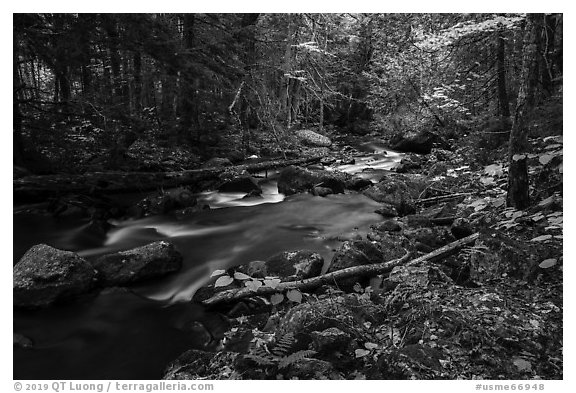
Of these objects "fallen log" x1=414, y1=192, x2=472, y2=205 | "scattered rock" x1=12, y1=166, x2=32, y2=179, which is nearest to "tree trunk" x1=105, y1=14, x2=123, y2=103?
"scattered rock" x1=12, y1=166, x2=32, y2=179

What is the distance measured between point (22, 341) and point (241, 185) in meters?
5.73

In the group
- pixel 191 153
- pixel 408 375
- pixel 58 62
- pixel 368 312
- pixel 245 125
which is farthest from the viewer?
pixel 191 153

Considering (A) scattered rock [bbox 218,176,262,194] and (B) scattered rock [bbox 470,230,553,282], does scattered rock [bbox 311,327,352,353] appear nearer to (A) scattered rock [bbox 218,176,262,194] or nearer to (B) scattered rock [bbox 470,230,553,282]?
(B) scattered rock [bbox 470,230,553,282]

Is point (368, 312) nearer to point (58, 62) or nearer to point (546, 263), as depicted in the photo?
point (546, 263)

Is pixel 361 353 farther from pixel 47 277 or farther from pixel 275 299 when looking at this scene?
pixel 47 277

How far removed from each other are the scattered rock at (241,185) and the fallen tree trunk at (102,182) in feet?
1.14

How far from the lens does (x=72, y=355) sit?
3.53 metres

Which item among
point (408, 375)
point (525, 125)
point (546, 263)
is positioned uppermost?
point (525, 125)

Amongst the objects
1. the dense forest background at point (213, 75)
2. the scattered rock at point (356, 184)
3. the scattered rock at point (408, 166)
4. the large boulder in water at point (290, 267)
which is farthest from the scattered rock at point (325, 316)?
the scattered rock at point (408, 166)

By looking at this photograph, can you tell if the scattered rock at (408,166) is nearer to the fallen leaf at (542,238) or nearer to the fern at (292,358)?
the fallen leaf at (542,238)

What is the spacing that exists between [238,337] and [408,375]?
1.75 metres

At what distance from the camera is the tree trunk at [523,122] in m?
3.63
